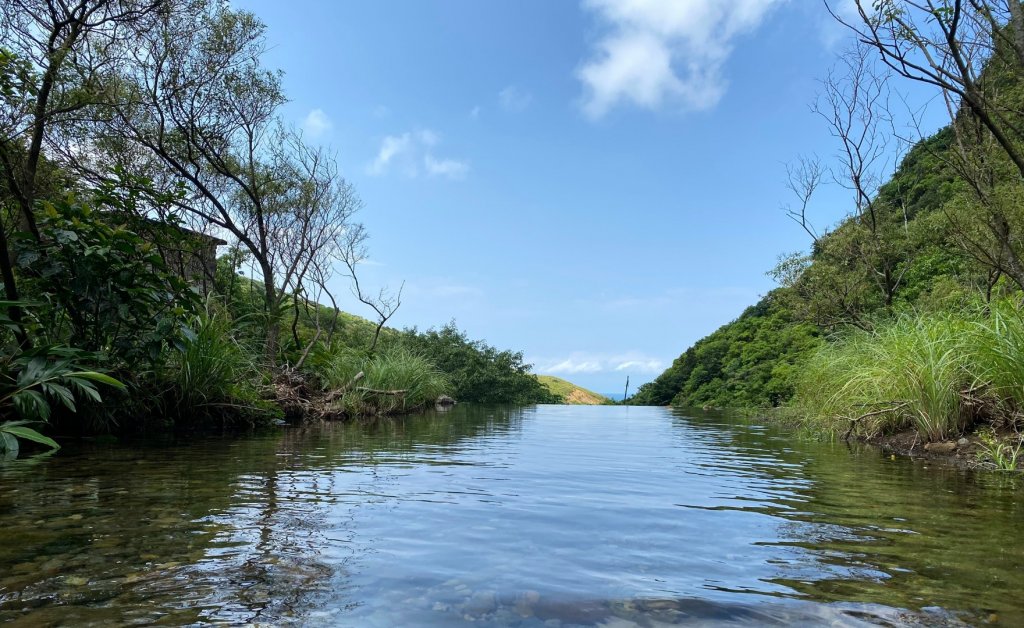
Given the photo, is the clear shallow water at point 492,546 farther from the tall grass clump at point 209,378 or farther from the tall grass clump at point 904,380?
the tall grass clump at point 209,378

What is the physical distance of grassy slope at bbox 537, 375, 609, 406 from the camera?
208 feet

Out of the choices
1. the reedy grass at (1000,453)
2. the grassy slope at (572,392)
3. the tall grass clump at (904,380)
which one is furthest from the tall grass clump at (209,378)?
the grassy slope at (572,392)

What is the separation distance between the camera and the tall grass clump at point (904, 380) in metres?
6.96

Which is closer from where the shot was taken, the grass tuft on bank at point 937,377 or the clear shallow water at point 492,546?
the clear shallow water at point 492,546

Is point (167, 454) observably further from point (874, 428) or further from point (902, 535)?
point (874, 428)

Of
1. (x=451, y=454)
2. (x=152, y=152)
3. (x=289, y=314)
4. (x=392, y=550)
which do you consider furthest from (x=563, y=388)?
(x=392, y=550)

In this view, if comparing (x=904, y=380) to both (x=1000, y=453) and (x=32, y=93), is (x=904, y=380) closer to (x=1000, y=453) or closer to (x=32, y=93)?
(x=1000, y=453)

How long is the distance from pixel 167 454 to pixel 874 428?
9297 mm

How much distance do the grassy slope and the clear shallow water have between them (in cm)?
5629

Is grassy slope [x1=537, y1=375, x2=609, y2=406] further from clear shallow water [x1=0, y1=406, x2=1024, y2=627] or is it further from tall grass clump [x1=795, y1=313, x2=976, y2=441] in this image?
clear shallow water [x1=0, y1=406, x2=1024, y2=627]

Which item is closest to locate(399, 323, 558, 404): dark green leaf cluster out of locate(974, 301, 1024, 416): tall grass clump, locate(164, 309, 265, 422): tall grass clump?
locate(164, 309, 265, 422): tall grass clump

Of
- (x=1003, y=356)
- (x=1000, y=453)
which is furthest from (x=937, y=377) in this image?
(x=1000, y=453)

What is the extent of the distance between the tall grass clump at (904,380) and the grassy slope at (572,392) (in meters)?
51.0

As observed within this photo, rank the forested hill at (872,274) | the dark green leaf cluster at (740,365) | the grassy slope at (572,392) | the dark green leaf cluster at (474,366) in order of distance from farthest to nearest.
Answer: the grassy slope at (572,392), the dark green leaf cluster at (474,366), the dark green leaf cluster at (740,365), the forested hill at (872,274)
